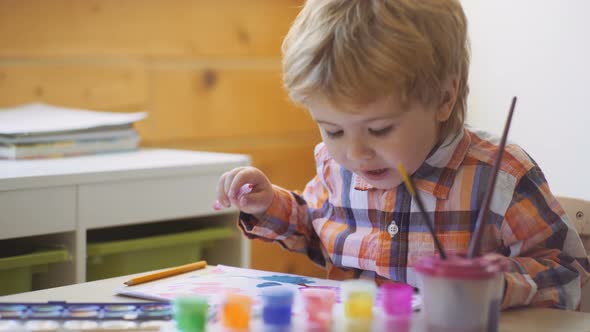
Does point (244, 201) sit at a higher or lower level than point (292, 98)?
lower

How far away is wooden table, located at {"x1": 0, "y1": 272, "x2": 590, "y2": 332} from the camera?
974mm

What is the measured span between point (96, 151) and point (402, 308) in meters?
1.36

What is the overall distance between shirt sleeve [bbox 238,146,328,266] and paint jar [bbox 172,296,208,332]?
0.52 m

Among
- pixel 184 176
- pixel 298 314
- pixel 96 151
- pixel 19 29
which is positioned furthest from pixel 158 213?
pixel 298 314

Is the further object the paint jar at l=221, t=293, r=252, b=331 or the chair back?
the chair back

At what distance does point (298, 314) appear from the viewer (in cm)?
94

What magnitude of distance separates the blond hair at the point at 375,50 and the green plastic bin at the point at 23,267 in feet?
2.46

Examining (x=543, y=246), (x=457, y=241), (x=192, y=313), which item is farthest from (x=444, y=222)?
(x=192, y=313)

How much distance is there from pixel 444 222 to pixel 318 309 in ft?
1.35

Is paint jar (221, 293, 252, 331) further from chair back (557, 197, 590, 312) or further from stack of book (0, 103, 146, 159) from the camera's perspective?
stack of book (0, 103, 146, 159)

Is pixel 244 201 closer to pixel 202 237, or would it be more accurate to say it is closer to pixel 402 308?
pixel 402 308

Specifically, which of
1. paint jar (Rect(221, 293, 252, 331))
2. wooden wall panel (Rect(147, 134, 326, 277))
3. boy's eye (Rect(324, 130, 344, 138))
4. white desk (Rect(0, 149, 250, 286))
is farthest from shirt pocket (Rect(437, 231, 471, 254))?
wooden wall panel (Rect(147, 134, 326, 277))

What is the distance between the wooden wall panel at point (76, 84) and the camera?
224 cm

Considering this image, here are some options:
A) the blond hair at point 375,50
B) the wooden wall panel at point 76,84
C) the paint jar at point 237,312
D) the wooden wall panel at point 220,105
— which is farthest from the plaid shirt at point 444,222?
the wooden wall panel at point 220,105
